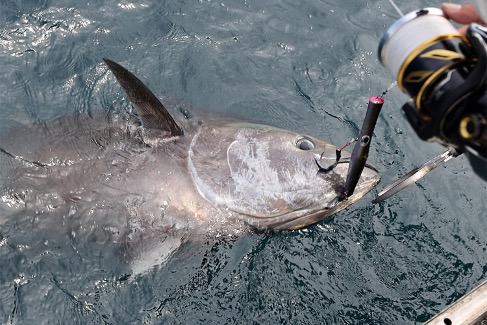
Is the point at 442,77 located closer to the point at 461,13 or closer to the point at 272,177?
the point at 461,13

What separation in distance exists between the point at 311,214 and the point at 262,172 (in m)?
0.44

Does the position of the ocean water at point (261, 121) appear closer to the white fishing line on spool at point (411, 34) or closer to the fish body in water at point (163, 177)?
the fish body in water at point (163, 177)

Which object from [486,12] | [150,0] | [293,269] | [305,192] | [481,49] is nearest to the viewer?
[481,49]

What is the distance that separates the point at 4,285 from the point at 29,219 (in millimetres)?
468

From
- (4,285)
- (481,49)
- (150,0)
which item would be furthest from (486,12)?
(150,0)

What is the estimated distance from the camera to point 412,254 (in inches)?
160

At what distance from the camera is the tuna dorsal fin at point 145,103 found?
3.44 metres

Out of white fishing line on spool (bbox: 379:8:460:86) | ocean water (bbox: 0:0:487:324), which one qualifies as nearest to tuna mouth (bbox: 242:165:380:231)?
ocean water (bbox: 0:0:487:324)

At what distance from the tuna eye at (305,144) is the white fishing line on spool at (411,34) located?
131 cm

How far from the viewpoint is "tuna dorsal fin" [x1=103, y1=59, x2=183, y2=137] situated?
11.3 ft

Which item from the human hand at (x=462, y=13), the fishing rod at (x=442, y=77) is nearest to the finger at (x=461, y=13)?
the human hand at (x=462, y=13)

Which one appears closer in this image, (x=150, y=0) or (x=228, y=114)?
(x=228, y=114)

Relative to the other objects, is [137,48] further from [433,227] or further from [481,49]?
[481,49]

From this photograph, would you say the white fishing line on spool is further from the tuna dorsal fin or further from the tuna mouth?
the tuna dorsal fin
